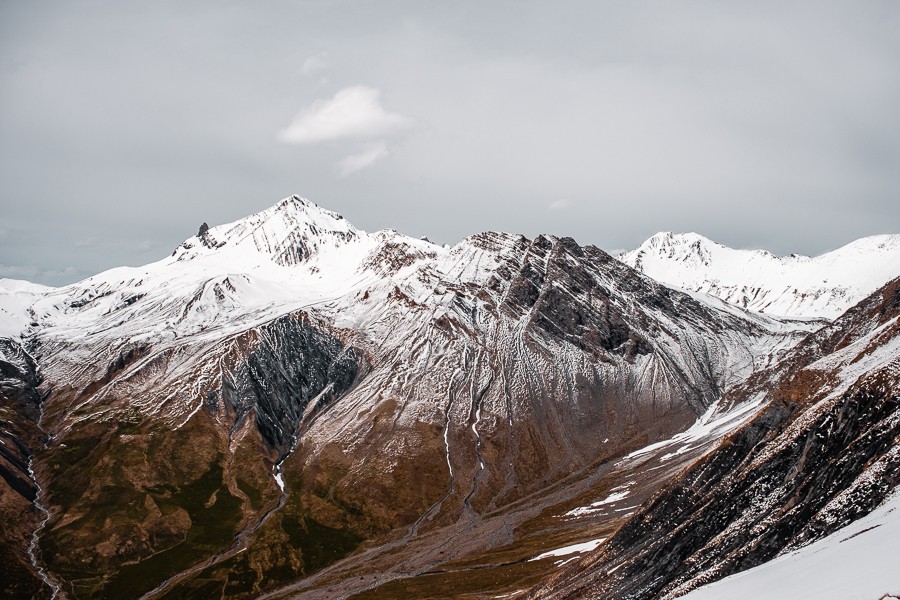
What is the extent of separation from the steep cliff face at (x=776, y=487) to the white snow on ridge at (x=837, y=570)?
8.89 ft

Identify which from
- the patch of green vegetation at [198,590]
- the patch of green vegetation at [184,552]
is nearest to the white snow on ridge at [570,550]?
the patch of green vegetation at [198,590]

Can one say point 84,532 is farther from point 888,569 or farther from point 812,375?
point 888,569

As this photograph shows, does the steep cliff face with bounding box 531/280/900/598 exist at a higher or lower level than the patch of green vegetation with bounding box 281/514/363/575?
higher

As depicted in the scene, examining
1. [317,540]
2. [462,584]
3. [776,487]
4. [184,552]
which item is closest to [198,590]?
[184,552]

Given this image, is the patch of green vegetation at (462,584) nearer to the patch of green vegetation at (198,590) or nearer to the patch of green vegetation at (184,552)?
the patch of green vegetation at (198,590)

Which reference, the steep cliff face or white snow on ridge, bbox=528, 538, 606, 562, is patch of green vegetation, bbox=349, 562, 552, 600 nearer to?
white snow on ridge, bbox=528, 538, 606, 562

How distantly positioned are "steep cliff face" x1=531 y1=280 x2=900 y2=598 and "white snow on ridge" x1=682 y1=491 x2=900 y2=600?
2.71 m

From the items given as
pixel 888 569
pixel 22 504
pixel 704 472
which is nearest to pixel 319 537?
pixel 22 504

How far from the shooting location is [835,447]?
5381 cm

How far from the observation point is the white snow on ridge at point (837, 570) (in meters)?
31.6

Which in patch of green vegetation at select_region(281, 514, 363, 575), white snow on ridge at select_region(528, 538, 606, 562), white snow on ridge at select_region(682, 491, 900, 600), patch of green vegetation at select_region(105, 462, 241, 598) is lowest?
white snow on ridge at select_region(528, 538, 606, 562)

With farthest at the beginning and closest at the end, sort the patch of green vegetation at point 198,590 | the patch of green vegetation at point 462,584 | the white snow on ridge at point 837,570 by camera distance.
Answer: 1. the patch of green vegetation at point 198,590
2. the patch of green vegetation at point 462,584
3. the white snow on ridge at point 837,570

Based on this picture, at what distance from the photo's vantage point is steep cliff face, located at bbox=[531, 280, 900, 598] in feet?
161

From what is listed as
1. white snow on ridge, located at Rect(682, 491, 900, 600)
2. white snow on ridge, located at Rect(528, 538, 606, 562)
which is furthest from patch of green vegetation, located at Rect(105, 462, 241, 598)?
white snow on ridge, located at Rect(682, 491, 900, 600)
